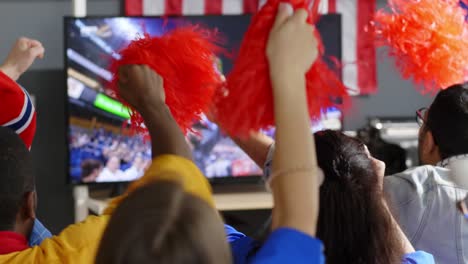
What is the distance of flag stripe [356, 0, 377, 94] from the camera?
3959mm

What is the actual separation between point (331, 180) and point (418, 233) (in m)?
0.61

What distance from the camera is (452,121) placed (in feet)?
6.35

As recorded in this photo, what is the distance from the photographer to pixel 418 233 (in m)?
1.71

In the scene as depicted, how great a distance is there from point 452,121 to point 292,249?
1279 millimetres

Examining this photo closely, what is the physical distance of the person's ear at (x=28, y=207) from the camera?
1279 mm

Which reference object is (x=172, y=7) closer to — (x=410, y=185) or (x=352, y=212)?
(x=410, y=185)

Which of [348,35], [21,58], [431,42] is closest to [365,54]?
[348,35]

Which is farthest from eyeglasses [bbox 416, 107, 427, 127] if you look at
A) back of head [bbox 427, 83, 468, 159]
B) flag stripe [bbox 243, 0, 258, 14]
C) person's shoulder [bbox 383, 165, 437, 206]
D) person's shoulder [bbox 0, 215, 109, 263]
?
flag stripe [bbox 243, 0, 258, 14]

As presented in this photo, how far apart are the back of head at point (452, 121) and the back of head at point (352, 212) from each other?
0.76 m

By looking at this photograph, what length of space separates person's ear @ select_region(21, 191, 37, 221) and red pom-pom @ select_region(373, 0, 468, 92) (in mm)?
1133

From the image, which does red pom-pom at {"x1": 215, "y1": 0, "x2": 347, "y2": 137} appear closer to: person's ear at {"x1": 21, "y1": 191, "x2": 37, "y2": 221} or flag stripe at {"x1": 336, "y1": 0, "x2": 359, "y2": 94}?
person's ear at {"x1": 21, "y1": 191, "x2": 37, "y2": 221}

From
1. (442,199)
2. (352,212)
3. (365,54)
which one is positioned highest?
(365,54)

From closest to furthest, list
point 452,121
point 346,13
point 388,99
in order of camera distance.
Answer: point 452,121
point 346,13
point 388,99

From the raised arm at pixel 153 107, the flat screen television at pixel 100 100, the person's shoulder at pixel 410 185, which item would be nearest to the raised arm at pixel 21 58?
the raised arm at pixel 153 107
